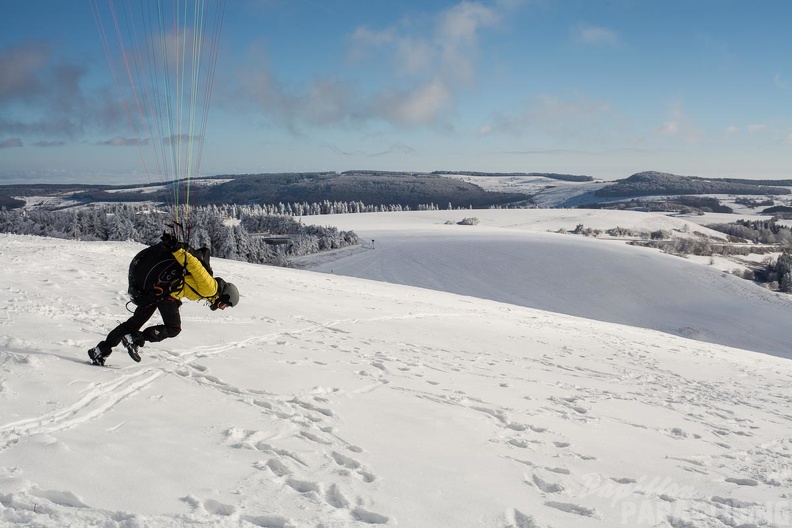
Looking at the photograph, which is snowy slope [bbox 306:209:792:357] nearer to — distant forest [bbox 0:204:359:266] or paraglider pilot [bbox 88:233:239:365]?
distant forest [bbox 0:204:359:266]

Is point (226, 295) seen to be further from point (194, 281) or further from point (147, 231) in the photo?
point (147, 231)

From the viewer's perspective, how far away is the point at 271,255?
71.2 metres

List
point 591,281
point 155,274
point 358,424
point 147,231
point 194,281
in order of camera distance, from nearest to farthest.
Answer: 1. point 358,424
2. point 155,274
3. point 194,281
4. point 591,281
5. point 147,231

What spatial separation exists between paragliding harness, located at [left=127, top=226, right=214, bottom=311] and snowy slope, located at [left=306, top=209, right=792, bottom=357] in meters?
42.0

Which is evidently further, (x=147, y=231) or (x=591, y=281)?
(x=147, y=231)

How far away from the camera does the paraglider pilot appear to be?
7.30 metres

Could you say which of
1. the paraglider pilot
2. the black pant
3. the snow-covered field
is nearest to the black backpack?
the paraglider pilot

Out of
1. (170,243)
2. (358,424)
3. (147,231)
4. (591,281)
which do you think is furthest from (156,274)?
(147,231)

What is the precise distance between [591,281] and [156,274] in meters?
54.3

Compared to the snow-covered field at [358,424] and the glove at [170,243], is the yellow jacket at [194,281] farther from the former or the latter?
the snow-covered field at [358,424]

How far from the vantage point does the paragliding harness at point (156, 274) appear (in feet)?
23.9

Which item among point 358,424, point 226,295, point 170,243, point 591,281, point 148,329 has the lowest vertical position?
point 591,281

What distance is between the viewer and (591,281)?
183 feet

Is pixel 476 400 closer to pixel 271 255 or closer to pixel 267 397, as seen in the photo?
pixel 267 397
